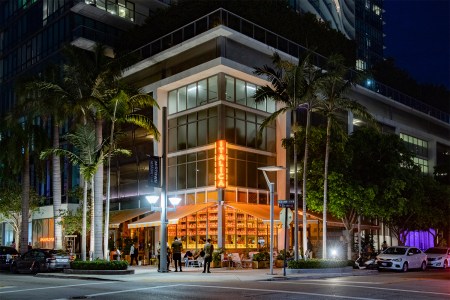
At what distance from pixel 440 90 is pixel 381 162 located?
182 feet

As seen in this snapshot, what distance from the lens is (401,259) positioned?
32750 mm

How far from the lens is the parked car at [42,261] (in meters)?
31.5

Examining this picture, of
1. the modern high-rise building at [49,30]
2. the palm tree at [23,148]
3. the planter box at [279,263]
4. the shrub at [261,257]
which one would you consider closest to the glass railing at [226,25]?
the modern high-rise building at [49,30]

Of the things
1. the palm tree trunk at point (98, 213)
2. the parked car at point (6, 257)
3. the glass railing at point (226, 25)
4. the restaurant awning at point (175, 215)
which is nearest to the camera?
the palm tree trunk at point (98, 213)

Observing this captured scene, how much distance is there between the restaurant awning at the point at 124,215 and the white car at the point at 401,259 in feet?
54.7

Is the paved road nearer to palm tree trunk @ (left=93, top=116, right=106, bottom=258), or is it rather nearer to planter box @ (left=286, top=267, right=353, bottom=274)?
planter box @ (left=286, top=267, right=353, bottom=274)

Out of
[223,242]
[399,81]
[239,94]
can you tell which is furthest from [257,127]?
[399,81]

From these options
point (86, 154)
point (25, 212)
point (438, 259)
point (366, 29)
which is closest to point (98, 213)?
point (86, 154)

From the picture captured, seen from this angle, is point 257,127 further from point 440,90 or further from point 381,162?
point 440,90

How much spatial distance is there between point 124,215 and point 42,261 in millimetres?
11466

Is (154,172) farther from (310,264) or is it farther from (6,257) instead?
(6,257)

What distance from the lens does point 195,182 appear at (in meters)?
39.6

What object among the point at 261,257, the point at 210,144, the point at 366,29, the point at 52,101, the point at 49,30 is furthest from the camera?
the point at 366,29

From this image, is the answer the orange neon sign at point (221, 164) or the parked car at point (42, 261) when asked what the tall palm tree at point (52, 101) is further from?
the orange neon sign at point (221, 164)
